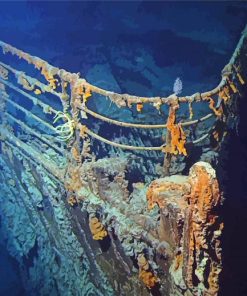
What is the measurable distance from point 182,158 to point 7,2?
13.5m

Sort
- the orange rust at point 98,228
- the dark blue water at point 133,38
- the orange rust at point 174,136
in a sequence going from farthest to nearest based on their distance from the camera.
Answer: the dark blue water at point 133,38 → the orange rust at point 98,228 → the orange rust at point 174,136

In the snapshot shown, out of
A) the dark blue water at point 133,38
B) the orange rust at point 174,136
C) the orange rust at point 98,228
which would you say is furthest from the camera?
the dark blue water at point 133,38

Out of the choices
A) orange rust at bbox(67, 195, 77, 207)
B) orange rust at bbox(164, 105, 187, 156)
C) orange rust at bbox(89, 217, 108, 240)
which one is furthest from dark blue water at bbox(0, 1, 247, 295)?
orange rust at bbox(164, 105, 187, 156)

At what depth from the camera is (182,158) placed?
4.57 metres

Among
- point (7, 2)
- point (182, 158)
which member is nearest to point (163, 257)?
point (182, 158)

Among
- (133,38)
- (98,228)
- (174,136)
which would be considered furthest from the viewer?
(133,38)

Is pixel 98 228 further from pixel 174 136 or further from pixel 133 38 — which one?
pixel 133 38

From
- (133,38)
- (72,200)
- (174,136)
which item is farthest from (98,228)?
(133,38)

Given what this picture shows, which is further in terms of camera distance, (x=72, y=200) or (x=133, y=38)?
(x=133, y=38)

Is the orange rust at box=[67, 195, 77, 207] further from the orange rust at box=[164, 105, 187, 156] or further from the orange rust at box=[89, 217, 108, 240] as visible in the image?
the orange rust at box=[164, 105, 187, 156]

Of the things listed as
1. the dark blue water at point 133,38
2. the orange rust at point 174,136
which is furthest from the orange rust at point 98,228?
the dark blue water at point 133,38

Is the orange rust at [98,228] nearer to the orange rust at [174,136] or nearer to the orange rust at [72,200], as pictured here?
the orange rust at [72,200]

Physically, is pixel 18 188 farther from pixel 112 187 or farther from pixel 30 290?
pixel 112 187

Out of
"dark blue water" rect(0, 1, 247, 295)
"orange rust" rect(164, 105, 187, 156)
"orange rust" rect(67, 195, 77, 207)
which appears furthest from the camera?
"dark blue water" rect(0, 1, 247, 295)
